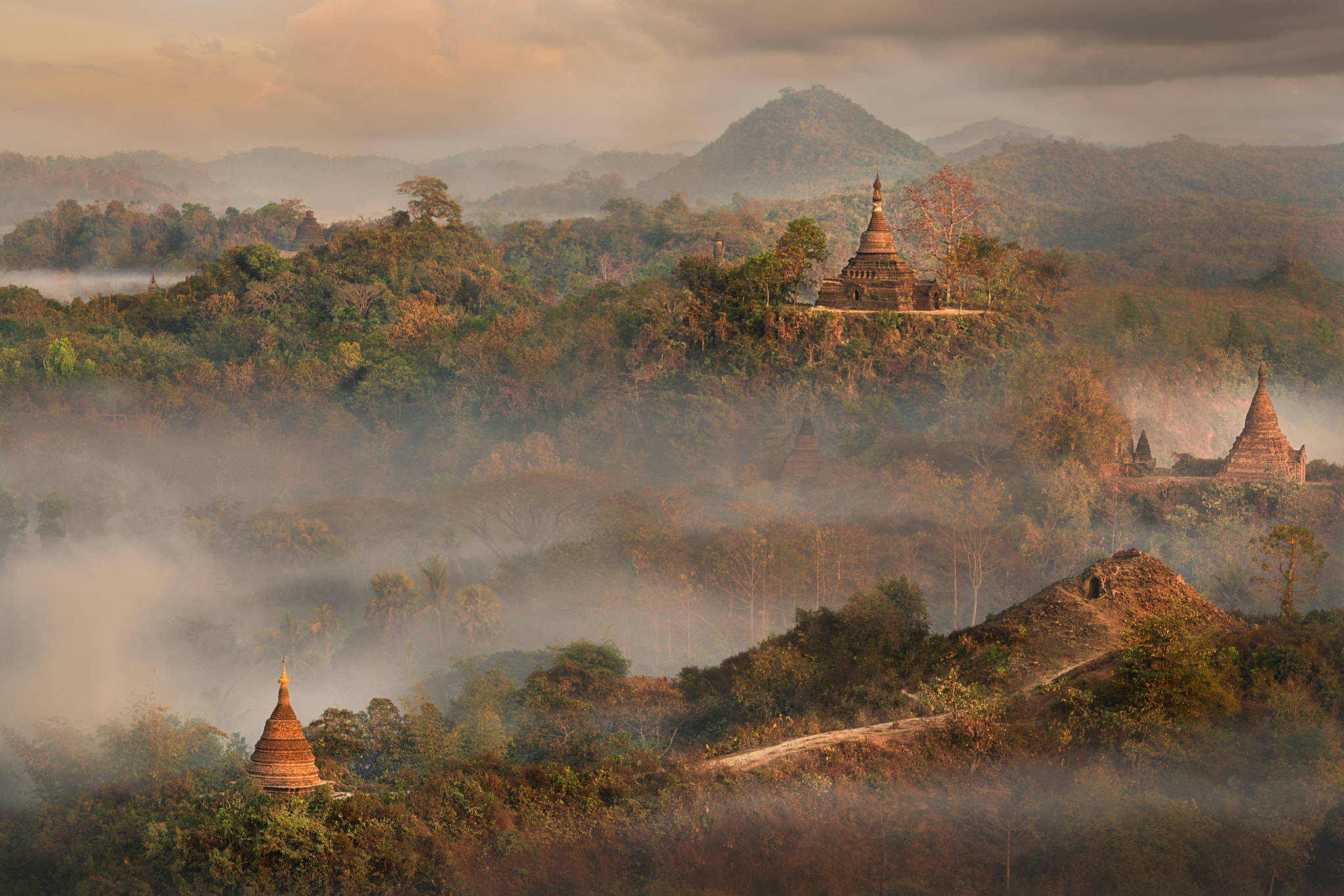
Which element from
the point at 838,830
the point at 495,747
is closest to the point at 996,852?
the point at 838,830

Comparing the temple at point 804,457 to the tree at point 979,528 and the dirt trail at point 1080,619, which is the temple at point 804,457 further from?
the dirt trail at point 1080,619

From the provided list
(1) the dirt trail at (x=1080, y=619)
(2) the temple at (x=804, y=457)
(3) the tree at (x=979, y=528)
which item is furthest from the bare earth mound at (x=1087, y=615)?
(2) the temple at (x=804, y=457)

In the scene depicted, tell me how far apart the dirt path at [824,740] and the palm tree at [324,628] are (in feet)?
118

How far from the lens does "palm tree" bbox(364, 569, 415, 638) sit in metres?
72.5

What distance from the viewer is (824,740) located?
37.9 meters

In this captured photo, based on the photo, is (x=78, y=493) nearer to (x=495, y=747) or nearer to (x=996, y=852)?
(x=495, y=747)

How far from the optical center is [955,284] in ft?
262

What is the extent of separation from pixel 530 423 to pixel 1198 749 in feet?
193

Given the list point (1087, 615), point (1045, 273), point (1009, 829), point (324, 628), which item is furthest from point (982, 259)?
point (1009, 829)

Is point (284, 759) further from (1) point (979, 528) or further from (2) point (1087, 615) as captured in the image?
(1) point (979, 528)

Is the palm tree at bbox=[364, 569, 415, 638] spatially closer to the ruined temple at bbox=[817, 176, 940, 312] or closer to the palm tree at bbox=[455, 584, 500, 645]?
the palm tree at bbox=[455, 584, 500, 645]

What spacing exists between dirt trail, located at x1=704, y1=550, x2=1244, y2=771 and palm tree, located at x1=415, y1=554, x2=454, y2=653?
110 feet

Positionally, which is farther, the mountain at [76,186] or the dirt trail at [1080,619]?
the mountain at [76,186]

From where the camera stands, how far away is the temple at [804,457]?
241ft
